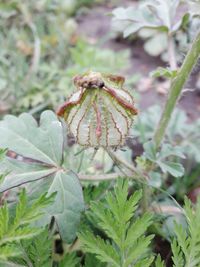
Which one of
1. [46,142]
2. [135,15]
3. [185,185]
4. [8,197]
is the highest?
[135,15]

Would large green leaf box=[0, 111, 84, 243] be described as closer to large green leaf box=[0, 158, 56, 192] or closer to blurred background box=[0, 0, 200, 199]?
large green leaf box=[0, 158, 56, 192]

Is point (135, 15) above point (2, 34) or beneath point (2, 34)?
above

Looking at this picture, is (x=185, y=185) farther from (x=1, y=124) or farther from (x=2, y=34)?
(x=2, y=34)

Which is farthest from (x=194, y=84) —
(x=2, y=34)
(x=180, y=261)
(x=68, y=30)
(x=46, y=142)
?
(x=180, y=261)

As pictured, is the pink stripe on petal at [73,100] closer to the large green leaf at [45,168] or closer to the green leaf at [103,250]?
the large green leaf at [45,168]

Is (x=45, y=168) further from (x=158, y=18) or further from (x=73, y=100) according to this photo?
(x=158, y=18)

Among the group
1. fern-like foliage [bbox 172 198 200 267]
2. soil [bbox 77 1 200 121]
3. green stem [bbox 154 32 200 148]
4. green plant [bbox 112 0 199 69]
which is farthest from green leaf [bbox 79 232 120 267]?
soil [bbox 77 1 200 121]
